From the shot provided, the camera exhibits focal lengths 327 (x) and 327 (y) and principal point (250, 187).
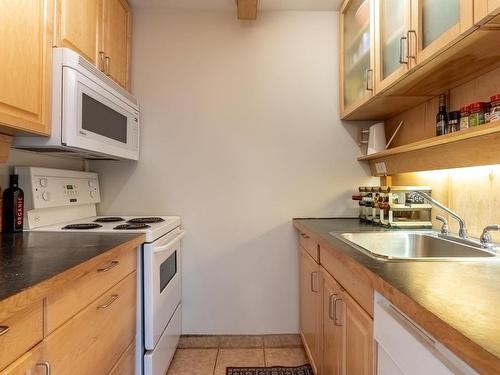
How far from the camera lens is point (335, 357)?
4.60ft

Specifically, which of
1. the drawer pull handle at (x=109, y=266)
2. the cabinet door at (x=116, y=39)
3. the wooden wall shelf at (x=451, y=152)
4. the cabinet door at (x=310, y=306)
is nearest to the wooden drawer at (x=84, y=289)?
the drawer pull handle at (x=109, y=266)

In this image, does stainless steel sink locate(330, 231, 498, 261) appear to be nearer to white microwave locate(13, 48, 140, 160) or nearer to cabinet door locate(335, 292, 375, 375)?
cabinet door locate(335, 292, 375, 375)

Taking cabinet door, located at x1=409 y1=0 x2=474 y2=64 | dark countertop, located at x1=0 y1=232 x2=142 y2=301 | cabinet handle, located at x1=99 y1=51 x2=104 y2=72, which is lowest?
dark countertop, located at x1=0 y1=232 x2=142 y2=301

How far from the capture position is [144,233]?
1.60 m

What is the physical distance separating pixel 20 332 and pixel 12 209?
105 cm

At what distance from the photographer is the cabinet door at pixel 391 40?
4.48ft

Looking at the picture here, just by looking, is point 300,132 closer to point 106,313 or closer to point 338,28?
point 338,28

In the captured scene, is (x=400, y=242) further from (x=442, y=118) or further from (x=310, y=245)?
(x=442, y=118)

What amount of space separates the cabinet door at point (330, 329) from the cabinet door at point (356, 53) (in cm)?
103

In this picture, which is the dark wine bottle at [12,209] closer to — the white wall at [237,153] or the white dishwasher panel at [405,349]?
the white wall at [237,153]

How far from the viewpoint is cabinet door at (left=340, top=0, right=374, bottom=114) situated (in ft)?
5.97

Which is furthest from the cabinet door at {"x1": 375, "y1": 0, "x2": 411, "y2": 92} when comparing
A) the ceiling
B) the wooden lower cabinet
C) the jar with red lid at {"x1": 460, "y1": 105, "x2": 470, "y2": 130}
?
the wooden lower cabinet

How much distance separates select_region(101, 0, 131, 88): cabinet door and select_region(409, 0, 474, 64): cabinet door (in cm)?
158

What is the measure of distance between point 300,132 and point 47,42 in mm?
1584
